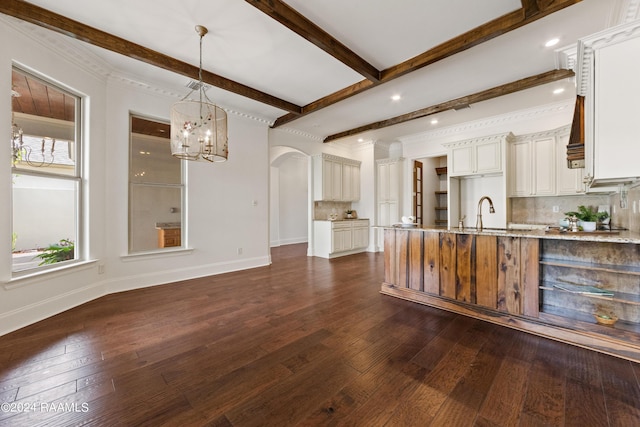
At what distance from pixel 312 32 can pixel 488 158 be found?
421 centimetres

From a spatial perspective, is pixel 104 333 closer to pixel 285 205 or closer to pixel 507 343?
pixel 507 343

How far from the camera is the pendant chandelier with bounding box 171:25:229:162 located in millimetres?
2922

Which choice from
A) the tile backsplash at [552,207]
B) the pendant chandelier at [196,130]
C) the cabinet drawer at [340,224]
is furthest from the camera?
the cabinet drawer at [340,224]

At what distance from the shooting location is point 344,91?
13.8 feet

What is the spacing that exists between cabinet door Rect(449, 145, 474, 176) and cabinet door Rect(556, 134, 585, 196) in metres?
1.33

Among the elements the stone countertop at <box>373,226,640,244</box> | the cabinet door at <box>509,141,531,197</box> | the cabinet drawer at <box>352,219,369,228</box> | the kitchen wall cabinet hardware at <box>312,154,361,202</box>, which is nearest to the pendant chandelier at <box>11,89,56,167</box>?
the stone countertop at <box>373,226,640,244</box>

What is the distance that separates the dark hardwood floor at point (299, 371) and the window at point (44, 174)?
0.84 meters

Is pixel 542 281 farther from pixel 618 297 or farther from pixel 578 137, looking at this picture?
pixel 578 137

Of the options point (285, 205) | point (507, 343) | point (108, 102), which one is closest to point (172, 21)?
point (108, 102)

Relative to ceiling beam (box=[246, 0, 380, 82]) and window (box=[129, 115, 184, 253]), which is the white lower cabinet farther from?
ceiling beam (box=[246, 0, 380, 82])

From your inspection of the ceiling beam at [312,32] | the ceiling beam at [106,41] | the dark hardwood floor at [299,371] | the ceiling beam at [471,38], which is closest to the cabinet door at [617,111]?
the ceiling beam at [471,38]

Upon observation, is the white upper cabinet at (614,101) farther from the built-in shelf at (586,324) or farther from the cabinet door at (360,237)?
the cabinet door at (360,237)

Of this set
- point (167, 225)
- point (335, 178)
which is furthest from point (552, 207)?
point (167, 225)

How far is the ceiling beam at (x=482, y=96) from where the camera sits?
142 inches
